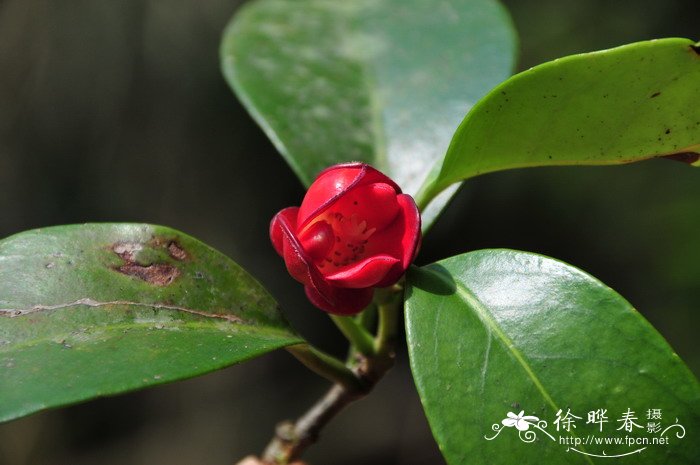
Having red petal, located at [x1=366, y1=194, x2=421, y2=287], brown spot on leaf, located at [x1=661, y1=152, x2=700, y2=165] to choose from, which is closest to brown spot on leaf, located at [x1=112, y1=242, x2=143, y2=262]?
red petal, located at [x1=366, y1=194, x2=421, y2=287]

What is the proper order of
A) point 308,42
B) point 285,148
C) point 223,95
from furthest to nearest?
point 223,95, point 308,42, point 285,148

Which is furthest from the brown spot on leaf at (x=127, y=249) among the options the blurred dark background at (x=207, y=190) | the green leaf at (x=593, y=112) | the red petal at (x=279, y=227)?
the blurred dark background at (x=207, y=190)

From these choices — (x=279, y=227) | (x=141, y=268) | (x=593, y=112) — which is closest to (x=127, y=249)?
(x=141, y=268)

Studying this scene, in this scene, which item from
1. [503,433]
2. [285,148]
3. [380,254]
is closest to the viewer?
[503,433]

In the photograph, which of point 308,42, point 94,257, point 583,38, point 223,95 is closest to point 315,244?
point 94,257

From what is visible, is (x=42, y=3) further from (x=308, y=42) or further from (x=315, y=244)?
(x=315, y=244)

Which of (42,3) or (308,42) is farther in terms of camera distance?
(42,3)

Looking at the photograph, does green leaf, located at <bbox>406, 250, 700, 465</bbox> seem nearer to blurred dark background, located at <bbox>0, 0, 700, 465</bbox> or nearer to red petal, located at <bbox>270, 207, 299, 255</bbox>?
red petal, located at <bbox>270, 207, 299, 255</bbox>
